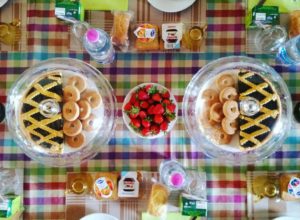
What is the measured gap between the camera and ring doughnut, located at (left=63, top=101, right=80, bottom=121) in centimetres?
128

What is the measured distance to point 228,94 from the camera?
1.29 meters

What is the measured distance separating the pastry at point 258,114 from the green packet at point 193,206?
0.64ft

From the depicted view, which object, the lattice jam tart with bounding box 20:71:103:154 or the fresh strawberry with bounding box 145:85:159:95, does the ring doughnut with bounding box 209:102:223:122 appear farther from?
the lattice jam tart with bounding box 20:71:103:154

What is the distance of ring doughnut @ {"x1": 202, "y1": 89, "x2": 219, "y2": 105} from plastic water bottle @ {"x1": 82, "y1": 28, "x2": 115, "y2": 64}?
11.3 inches

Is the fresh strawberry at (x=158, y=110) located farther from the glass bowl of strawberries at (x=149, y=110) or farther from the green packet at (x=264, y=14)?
the green packet at (x=264, y=14)

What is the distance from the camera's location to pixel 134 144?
54.4 inches

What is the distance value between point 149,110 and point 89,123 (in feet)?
0.58

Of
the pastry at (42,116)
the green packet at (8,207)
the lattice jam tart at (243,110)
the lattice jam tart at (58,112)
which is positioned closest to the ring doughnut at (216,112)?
the lattice jam tart at (243,110)

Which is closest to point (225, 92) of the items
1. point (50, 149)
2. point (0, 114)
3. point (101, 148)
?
point (101, 148)

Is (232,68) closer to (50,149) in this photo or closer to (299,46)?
(299,46)

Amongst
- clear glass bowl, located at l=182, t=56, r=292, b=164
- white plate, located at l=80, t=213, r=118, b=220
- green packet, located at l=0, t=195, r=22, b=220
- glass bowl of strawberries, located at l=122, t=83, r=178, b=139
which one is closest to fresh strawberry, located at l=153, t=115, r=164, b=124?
glass bowl of strawberries, located at l=122, t=83, r=178, b=139

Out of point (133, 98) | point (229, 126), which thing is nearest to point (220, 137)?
point (229, 126)

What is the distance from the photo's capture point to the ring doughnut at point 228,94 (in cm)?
129

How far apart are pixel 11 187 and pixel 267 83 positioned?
2.55ft
